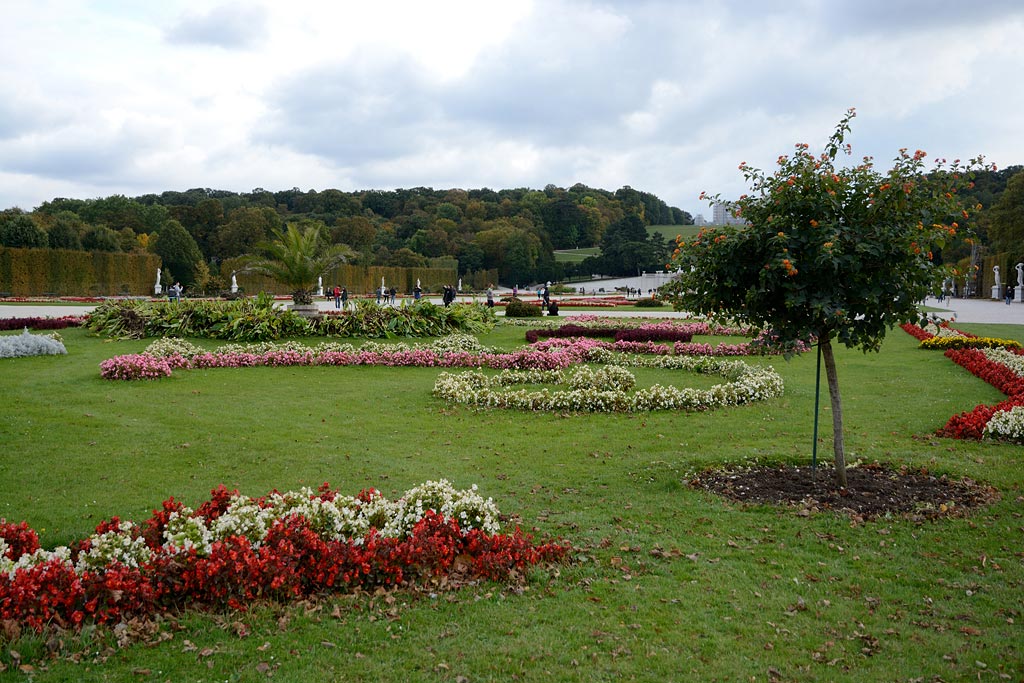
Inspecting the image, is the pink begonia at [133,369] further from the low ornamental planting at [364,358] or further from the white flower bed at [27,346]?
the white flower bed at [27,346]

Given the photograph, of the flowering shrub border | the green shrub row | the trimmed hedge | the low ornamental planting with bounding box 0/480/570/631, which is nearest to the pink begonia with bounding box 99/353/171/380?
the flowering shrub border

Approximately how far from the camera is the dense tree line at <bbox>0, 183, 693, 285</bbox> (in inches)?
2021

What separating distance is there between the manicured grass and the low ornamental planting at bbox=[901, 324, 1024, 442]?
0.28 m

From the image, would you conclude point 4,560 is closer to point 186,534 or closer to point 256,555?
point 186,534

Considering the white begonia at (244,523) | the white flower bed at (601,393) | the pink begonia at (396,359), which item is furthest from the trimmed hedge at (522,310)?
the white begonia at (244,523)

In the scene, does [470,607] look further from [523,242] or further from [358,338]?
[523,242]

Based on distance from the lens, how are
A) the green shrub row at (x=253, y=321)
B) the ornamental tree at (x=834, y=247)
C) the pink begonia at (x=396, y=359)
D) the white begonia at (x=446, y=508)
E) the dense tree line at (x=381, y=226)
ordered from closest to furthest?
the white begonia at (x=446, y=508), the ornamental tree at (x=834, y=247), the pink begonia at (x=396, y=359), the green shrub row at (x=253, y=321), the dense tree line at (x=381, y=226)

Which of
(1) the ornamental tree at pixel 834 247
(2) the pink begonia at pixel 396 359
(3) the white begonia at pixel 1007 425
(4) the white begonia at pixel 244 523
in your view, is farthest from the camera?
(2) the pink begonia at pixel 396 359

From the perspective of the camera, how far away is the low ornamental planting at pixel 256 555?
350 centimetres

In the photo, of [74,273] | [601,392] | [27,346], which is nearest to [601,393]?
[601,392]

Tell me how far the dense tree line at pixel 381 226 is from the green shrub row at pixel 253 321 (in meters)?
16.0

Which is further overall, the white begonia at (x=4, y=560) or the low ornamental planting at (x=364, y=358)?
the low ornamental planting at (x=364, y=358)

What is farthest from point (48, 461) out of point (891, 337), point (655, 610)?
point (891, 337)

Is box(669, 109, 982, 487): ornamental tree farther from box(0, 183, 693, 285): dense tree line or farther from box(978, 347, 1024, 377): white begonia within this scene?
box(0, 183, 693, 285): dense tree line
